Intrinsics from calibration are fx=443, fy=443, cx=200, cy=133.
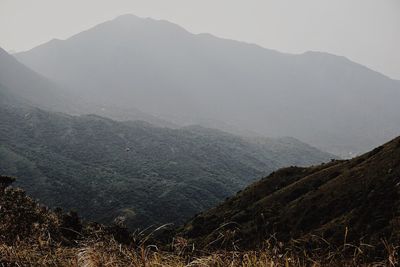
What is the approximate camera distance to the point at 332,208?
2135 inches

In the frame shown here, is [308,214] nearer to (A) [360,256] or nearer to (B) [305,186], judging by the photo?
(B) [305,186]

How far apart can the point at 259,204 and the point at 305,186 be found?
29.0 ft

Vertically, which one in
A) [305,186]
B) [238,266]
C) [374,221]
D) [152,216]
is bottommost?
[152,216]

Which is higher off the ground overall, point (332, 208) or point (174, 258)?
point (174, 258)

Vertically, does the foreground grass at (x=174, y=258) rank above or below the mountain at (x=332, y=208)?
above

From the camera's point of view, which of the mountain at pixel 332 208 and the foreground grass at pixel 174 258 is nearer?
the foreground grass at pixel 174 258

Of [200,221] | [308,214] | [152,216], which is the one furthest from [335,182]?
[152,216]

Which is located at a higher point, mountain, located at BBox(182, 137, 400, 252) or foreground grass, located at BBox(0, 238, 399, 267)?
foreground grass, located at BBox(0, 238, 399, 267)

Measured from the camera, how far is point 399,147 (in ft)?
191

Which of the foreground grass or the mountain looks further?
the mountain

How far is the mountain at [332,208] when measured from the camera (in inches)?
1547

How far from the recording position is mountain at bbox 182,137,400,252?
3928 centimetres

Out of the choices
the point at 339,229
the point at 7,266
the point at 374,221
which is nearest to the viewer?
the point at 7,266

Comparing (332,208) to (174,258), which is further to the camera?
(332,208)
